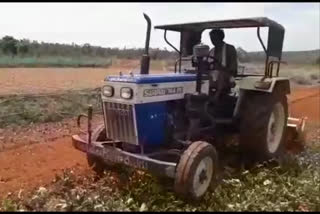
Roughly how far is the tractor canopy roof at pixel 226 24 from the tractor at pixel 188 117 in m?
0.01

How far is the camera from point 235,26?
6688 mm

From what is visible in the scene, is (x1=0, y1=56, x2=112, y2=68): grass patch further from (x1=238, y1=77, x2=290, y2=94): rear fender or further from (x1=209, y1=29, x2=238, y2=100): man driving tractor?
(x1=238, y1=77, x2=290, y2=94): rear fender

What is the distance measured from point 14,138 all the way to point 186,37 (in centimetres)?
381

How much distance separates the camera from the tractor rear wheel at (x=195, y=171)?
4.71 metres

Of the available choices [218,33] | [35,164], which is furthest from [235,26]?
[35,164]

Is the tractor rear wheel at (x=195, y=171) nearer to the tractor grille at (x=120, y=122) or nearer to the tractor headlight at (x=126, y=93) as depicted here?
the tractor grille at (x=120, y=122)

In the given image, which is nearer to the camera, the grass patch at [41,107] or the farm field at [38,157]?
the farm field at [38,157]

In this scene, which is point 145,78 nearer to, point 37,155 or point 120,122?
A: point 120,122

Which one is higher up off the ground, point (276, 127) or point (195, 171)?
point (276, 127)

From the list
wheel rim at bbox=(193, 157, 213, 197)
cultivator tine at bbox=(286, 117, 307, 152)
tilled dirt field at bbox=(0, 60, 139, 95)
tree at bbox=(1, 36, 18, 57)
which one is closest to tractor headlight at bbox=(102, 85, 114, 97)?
wheel rim at bbox=(193, 157, 213, 197)

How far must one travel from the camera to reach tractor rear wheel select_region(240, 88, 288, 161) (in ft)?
20.4

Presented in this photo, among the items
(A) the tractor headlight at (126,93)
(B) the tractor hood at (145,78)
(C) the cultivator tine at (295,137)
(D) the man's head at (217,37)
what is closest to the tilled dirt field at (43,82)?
(D) the man's head at (217,37)

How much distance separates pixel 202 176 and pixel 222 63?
2.01 meters

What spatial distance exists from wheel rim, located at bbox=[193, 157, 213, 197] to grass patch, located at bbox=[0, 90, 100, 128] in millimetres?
5729
